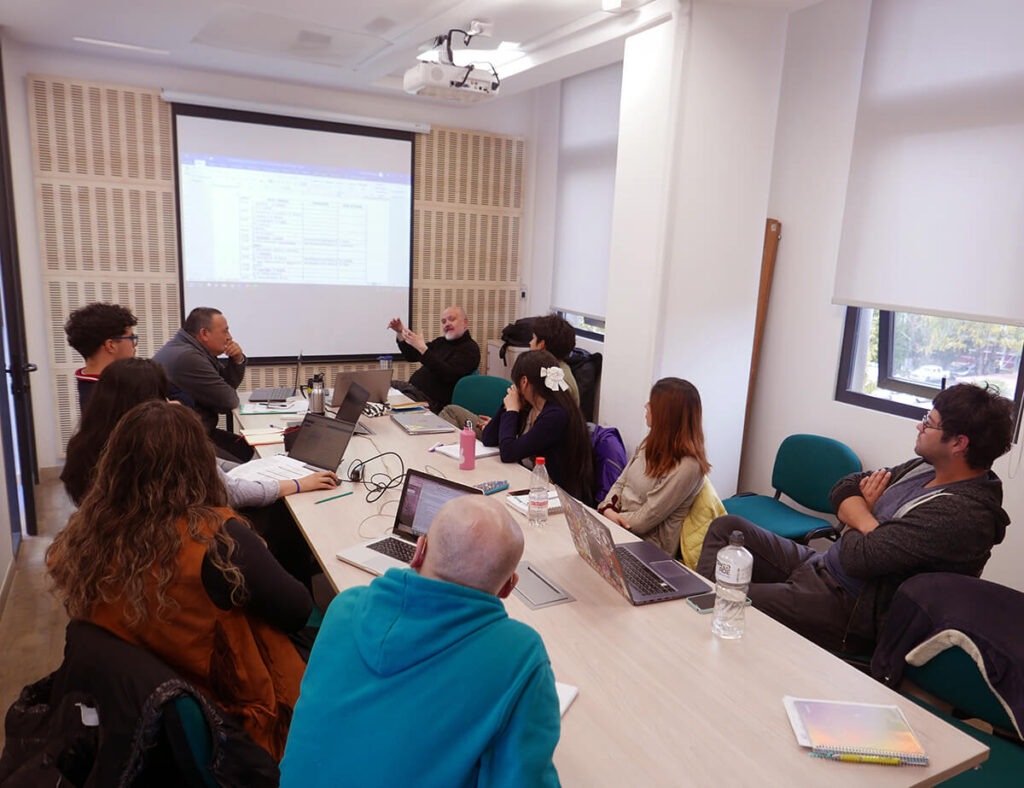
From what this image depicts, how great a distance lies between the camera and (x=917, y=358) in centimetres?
378

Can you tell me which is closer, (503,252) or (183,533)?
(183,533)

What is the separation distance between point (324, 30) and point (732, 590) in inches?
155

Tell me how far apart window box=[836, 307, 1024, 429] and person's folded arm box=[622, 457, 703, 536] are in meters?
1.71

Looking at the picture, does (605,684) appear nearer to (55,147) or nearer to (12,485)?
(12,485)

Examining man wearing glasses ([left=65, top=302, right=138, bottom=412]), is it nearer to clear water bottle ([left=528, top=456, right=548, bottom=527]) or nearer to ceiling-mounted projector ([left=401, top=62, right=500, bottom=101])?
ceiling-mounted projector ([left=401, top=62, right=500, bottom=101])

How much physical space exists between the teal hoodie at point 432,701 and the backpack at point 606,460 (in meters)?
2.20

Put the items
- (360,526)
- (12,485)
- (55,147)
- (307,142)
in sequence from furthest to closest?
(307,142), (55,147), (12,485), (360,526)

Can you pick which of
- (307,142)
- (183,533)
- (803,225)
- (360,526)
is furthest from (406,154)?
(183,533)

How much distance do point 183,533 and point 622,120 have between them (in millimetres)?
3315

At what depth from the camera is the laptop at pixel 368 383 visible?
417 cm

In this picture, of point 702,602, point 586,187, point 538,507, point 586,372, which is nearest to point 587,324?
point 586,372

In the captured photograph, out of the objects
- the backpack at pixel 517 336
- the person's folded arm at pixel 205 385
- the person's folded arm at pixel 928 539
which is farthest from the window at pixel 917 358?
the person's folded arm at pixel 205 385

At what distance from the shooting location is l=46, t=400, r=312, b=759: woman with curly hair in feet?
5.20

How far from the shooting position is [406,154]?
19.6 ft
